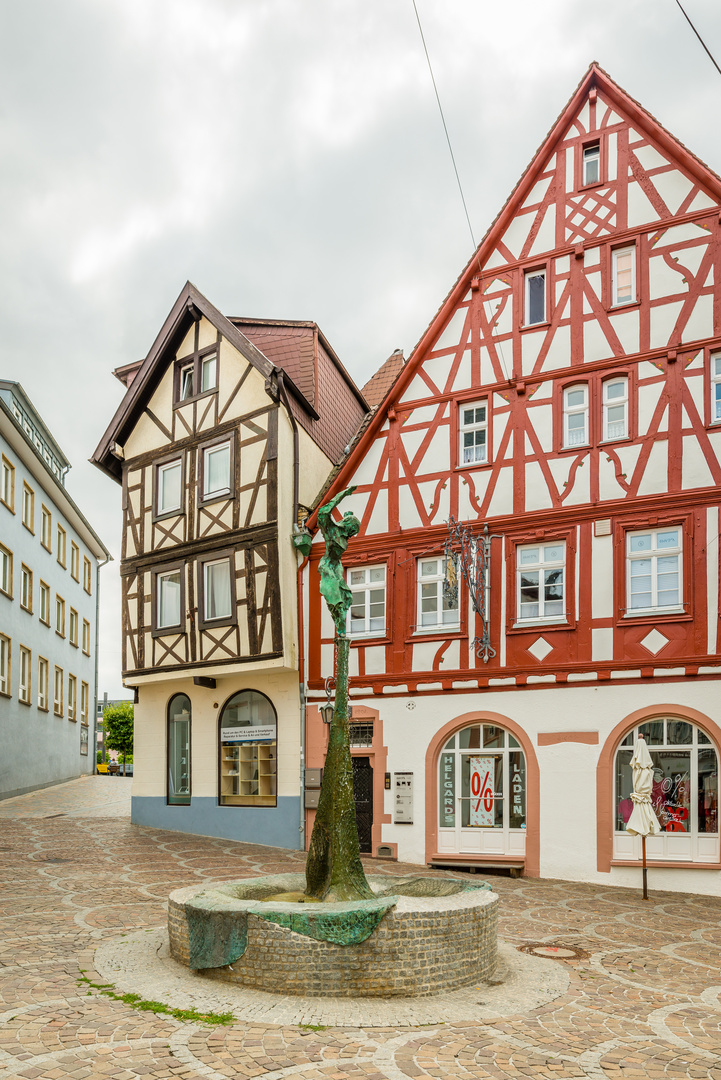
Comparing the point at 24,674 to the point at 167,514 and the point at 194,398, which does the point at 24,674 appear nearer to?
the point at 167,514

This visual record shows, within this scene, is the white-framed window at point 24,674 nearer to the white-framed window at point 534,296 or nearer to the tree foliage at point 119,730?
the white-framed window at point 534,296

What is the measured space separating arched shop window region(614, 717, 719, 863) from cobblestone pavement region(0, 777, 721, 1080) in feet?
3.01

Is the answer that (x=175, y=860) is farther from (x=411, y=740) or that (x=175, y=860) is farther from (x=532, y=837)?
(x=532, y=837)

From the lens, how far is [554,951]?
10.8m

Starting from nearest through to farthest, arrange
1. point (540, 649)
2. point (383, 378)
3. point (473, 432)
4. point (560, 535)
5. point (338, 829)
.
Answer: point (338, 829) → point (540, 649) → point (560, 535) → point (473, 432) → point (383, 378)

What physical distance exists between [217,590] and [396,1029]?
577 inches

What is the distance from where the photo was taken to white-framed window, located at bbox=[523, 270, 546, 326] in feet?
62.2

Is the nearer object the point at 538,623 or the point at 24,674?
the point at 538,623

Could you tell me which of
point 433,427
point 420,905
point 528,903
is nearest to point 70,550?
point 433,427

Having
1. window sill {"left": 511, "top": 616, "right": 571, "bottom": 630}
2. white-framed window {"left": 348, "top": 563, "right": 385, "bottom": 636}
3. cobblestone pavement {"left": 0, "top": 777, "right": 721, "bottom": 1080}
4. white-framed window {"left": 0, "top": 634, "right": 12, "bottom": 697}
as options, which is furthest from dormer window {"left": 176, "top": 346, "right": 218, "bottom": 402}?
cobblestone pavement {"left": 0, "top": 777, "right": 721, "bottom": 1080}

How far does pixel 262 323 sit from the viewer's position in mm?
23938

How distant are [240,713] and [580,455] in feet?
29.2

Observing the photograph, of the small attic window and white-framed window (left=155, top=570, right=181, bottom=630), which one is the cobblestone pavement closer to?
white-framed window (left=155, top=570, right=181, bottom=630)

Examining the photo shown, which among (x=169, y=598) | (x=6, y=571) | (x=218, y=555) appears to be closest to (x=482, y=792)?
(x=218, y=555)
